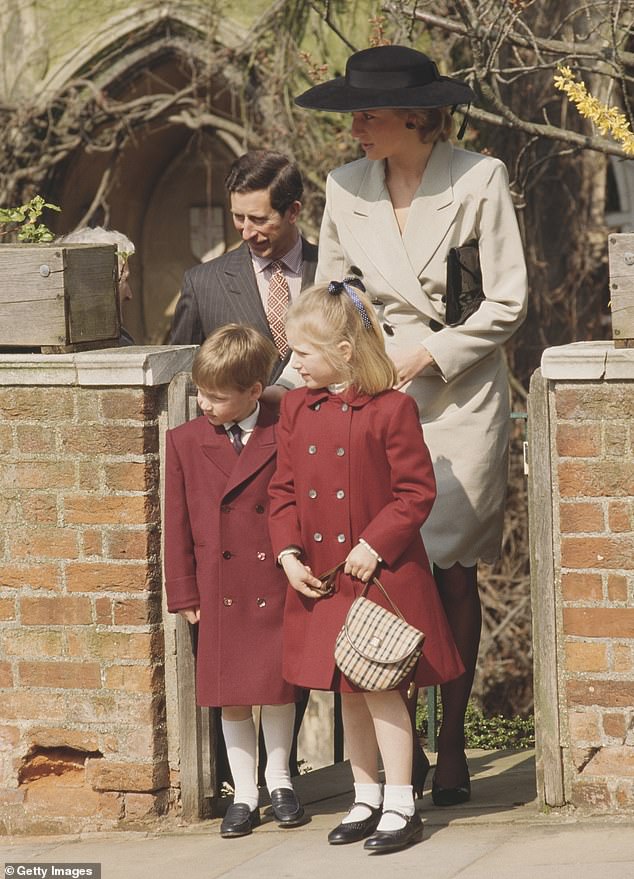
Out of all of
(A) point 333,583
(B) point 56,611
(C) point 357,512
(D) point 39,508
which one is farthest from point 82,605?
(C) point 357,512

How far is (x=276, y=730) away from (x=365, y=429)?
3.18ft

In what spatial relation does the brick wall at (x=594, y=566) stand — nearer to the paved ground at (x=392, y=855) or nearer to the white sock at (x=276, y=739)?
the paved ground at (x=392, y=855)

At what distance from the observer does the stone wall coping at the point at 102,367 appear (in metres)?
4.52

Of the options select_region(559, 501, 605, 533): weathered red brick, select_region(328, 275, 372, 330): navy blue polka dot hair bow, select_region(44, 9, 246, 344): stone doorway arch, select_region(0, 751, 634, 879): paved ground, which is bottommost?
select_region(0, 751, 634, 879): paved ground

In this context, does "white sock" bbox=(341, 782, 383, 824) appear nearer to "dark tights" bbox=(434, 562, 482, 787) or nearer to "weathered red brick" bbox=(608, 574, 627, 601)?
"dark tights" bbox=(434, 562, 482, 787)

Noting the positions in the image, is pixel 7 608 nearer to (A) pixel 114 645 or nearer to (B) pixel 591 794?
(A) pixel 114 645

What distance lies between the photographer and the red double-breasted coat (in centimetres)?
436

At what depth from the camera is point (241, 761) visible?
175 inches

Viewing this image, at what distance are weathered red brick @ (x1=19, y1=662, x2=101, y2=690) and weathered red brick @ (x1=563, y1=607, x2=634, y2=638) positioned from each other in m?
1.42

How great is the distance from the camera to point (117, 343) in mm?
4887

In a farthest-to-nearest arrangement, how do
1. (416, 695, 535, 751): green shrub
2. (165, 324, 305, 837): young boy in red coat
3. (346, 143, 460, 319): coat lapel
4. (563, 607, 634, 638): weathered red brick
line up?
(416, 695, 535, 751): green shrub
(346, 143, 460, 319): coat lapel
(165, 324, 305, 837): young boy in red coat
(563, 607, 634, 638): weathered red brick

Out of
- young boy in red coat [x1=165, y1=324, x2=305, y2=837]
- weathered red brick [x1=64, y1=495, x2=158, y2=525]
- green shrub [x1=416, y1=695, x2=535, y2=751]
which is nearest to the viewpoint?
young boy in red coat [x1=165, y1=324, x2=305, y2=837]

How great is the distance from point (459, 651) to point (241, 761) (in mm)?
716

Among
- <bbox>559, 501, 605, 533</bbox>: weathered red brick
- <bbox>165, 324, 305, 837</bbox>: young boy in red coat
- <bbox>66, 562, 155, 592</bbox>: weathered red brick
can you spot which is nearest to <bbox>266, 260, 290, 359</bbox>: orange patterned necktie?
<bbox>165, 324, 305, 837</bbox>: young boy in red coat
